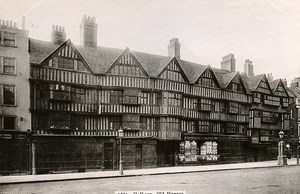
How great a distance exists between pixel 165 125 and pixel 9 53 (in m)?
10.7

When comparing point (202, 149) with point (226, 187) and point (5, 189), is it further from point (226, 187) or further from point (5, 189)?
point (5, 189)

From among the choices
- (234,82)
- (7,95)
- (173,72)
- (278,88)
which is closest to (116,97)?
(173,72)

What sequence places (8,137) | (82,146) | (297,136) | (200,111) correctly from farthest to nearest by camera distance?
(297,136)
(200,111)
(82,146)
(8,137)

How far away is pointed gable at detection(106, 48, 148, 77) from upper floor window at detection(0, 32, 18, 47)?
573 centimetres

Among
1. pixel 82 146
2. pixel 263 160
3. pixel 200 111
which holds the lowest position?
pixel 263 160

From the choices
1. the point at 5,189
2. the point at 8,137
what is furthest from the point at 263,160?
the point at 5,189

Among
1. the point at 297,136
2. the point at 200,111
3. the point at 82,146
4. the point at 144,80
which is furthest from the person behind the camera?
the point at 297,136

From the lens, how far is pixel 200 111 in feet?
88.0

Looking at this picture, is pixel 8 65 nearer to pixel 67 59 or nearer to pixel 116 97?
pixel 67 59

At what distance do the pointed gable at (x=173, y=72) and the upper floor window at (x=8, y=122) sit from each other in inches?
387

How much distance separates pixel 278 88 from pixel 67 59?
70.9 feet

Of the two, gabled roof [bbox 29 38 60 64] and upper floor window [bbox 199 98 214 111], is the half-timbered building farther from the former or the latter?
gabled roof [bbox 29 38 60 64]

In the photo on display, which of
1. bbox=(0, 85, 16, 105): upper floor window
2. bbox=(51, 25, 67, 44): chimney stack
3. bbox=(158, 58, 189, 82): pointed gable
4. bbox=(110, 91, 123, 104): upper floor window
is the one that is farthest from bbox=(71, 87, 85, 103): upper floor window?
bbox=(158, 58, 189, 82): pointed gable

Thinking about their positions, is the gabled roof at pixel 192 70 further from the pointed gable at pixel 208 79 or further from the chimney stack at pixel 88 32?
the chimney stack at pixel 88 32
